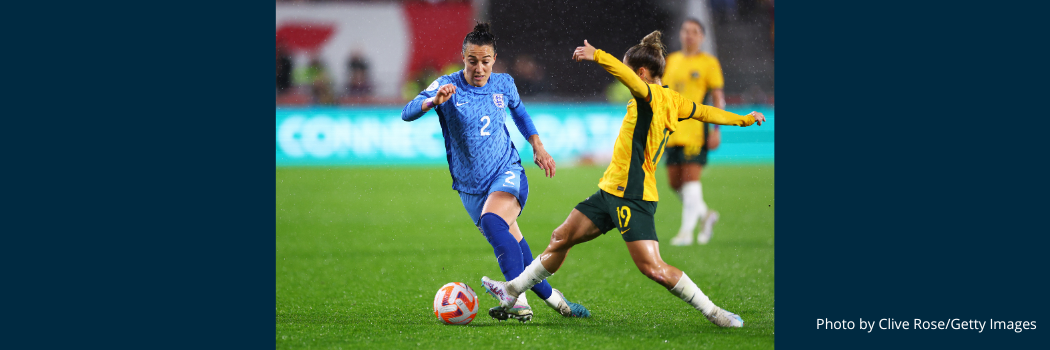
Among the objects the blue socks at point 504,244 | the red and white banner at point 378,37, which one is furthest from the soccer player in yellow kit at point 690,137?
the red and white banner at point 378,37

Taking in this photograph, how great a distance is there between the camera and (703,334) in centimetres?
416

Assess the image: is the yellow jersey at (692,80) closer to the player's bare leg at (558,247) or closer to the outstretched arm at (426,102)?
the player's bare leg at (558,247)

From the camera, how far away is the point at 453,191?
1231cm

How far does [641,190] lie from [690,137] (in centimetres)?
384

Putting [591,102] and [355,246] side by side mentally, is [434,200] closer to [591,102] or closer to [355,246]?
[355,246]

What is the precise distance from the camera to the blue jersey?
15.2 feet

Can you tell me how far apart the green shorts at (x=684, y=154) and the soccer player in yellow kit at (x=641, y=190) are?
3.46 meters

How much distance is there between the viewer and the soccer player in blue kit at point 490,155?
449cm

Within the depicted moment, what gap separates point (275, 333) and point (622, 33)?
3458mm

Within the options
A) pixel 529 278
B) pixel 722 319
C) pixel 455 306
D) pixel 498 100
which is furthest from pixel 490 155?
pixel 722 319

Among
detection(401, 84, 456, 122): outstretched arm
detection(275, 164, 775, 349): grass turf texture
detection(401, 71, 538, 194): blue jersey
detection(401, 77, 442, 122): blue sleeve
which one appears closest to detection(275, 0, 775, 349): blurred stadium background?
detection(275, 164, 775, 349): grass turf texture

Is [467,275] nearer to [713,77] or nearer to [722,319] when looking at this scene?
[722,319]

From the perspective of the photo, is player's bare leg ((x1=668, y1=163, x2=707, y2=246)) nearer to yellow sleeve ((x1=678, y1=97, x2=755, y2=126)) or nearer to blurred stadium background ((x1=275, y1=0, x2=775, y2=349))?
blurred stadium background ((x1=275, y1=0, x2=775, y2=349))

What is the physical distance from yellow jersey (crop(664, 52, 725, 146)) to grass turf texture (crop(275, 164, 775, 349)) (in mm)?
1035
